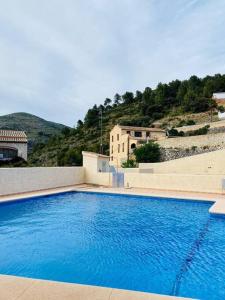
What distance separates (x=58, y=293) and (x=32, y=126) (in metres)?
→ 74.1

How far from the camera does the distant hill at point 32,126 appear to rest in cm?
6800

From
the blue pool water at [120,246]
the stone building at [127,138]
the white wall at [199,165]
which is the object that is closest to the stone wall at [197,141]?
the stone building at [127,138]

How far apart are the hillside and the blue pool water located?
103ft

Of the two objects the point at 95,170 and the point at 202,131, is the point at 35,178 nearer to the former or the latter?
the point at 95,170

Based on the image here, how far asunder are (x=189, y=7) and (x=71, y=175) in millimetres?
10736

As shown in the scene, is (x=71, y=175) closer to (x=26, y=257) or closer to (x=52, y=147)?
(x=26, y=257)

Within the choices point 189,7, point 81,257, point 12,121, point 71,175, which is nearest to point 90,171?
point 71,175

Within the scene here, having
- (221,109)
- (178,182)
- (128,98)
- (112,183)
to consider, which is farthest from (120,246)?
(128,98)

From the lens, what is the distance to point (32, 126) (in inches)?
2896

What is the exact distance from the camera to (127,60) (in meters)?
19.0

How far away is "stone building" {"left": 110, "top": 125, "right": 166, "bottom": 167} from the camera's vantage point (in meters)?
32.4

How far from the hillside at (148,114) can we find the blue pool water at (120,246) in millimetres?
31519

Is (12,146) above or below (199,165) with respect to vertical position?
above

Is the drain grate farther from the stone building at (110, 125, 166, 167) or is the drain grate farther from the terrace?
the stone building at (110, 125, 166, 167)
